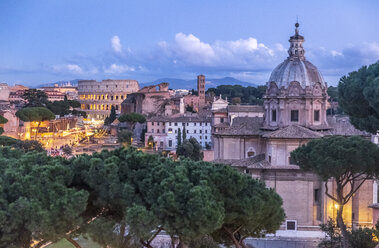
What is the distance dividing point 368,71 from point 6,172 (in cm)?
1046

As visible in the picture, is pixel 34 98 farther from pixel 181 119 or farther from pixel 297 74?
pixel 297 74

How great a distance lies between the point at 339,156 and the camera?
1647cm

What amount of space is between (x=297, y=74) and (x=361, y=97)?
32.2 feet

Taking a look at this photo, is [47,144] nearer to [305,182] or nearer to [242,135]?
[242,135]

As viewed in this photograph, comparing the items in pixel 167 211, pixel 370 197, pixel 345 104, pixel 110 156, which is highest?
pixel 345 104

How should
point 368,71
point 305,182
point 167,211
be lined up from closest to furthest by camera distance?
point 167,211, point 368,71, point 305,182

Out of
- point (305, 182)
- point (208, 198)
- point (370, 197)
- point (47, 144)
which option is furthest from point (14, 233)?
point (47, 144)

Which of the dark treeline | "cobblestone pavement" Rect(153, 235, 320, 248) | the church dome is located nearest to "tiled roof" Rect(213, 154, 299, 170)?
"cobblestone pavement" Rect(153, 235, 320, 248)

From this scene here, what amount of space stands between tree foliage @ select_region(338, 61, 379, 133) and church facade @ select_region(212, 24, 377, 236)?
6216 mm

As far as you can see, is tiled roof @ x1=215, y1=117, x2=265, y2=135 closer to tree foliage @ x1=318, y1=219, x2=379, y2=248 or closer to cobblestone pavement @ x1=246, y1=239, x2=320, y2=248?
cobblestone pavement @ x1=246, y1=239, x2=320, y2=248

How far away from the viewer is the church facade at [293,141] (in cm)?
2252

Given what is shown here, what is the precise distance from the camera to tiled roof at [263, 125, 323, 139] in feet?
73.3

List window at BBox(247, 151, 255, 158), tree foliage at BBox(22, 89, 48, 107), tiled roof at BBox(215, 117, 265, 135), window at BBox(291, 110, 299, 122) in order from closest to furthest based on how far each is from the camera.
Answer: window at BBox(291, 110, 299, 122) < tiled roof at BBox(215, 117, 265, 135) < window at BBox(247, 151, 255, 158) < tree foliage at BBox(22, 89, 48, 107)

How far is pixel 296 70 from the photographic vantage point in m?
25.1
